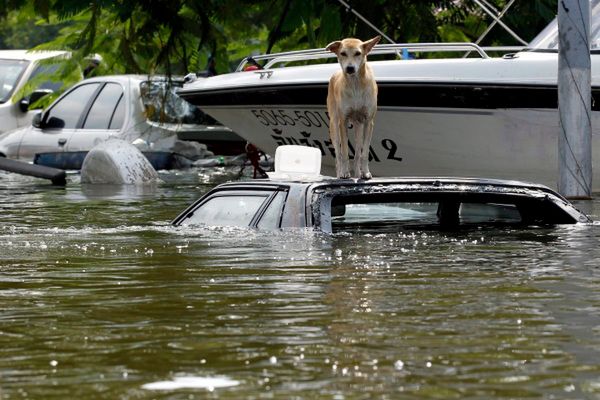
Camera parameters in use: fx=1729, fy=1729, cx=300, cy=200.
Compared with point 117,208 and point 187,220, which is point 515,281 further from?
point 117,208

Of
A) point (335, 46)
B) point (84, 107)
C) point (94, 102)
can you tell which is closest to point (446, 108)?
point (335, 46)

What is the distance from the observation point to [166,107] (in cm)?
2239

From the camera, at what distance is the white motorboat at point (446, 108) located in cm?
1628

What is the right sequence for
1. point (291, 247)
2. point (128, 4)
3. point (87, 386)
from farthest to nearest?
point (128, 4), point (291, 247), point (87, 386)

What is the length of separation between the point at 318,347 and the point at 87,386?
112 centimetres

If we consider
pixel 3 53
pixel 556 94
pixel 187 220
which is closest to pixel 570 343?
pixel 187 220

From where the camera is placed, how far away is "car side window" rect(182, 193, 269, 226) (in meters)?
11.5

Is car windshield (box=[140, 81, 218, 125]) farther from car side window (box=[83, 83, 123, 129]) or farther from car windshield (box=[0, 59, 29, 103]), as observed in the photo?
car windshield (box=[0, 59, 29, 103])

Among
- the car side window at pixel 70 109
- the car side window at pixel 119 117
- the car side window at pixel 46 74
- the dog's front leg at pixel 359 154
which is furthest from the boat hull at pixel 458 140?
the car side window at pixel 46 74

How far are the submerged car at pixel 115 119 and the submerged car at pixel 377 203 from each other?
9.36 meters

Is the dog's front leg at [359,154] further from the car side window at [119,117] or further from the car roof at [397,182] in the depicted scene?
the car side window at [119,117]

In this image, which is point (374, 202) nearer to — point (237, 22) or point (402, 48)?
point (402, 48)

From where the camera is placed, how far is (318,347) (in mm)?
6766

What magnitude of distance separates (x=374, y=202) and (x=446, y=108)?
5605 mm
